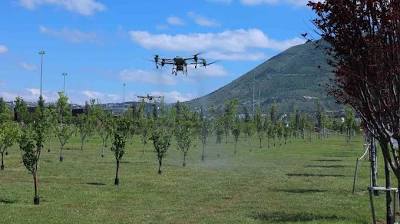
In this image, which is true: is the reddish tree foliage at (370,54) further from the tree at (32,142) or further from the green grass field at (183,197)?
the tree at (32,142)

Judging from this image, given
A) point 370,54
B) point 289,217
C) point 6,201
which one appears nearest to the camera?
point 370,54

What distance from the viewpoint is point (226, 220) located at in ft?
77.4

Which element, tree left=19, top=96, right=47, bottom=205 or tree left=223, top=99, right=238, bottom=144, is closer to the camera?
tree left=19, top=96, right=47, bottom=205

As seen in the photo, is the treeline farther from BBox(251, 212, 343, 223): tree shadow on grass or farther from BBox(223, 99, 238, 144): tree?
BBox(251, 212, 343, 223): tree shadow on grass

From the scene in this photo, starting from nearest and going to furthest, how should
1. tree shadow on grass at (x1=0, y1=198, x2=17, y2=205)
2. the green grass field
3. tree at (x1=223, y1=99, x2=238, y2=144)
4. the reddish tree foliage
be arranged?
the reddish tree foliage, the green grass field, tree shadow on grass at (x1=0, y1=198, x2=17, y2=205), tree at (x1=223, y1=99, x2=238, y2=144)

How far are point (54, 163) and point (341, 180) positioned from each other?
27.1m

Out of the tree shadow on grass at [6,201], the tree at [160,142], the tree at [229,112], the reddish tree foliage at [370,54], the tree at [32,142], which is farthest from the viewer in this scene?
the tree at [229,112]

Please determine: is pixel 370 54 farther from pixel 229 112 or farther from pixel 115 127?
pixel 229 112

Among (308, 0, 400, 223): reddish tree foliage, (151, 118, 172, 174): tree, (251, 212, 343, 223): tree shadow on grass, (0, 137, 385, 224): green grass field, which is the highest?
(308, 0, 400, 223): reddish tree foliage

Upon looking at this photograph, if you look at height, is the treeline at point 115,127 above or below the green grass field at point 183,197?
above

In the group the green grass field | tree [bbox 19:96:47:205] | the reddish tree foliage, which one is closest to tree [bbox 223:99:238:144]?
the green grass field

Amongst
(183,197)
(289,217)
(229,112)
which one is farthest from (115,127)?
(229,112)

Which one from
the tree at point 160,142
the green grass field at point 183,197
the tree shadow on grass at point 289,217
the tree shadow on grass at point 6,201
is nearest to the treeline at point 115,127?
the tree at point 160,142

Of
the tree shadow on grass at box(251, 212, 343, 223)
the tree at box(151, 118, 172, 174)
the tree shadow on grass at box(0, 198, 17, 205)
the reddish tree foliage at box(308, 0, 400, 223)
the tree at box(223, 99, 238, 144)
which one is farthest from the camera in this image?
the tree at box(223, 99, 238, 144)
